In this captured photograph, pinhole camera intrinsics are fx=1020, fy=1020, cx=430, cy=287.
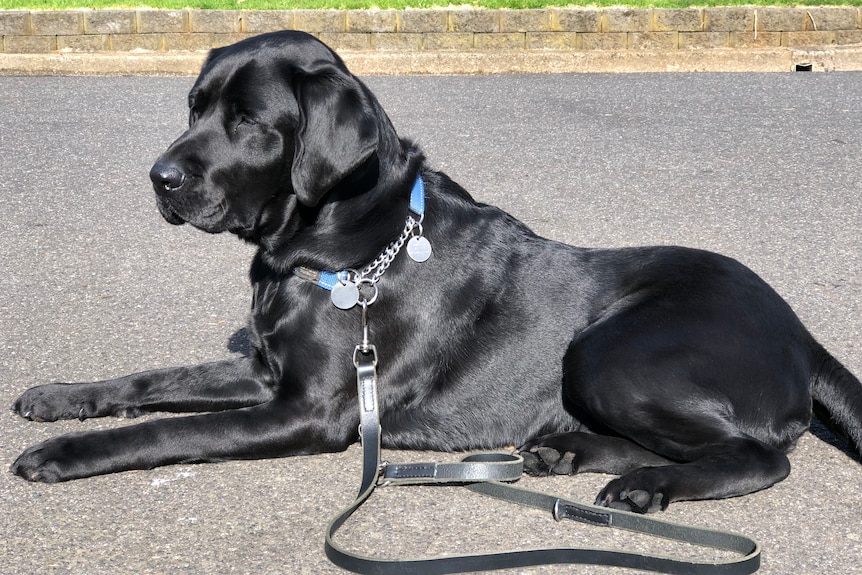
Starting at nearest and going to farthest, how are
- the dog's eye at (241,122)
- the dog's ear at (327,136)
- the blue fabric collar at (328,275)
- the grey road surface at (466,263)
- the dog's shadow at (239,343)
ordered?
the grey road surface at (466,263)
the dog's ear at (327,136)
the dog's eye at (241,122)
the blue fabric collar at (328,275)
the dog's shadow at (239,343)

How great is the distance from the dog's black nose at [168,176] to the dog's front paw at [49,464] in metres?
0.86

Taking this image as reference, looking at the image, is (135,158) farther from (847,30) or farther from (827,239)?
(847,30)

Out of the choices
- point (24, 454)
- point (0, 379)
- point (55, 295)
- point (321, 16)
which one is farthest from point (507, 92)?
point (24, 454)

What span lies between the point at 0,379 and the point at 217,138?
146 cm

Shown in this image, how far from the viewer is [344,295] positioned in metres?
3.32

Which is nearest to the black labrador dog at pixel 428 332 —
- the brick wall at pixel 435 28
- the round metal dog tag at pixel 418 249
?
the round metal dog tag at pixel 418 249

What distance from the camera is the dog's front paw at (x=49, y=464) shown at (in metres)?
3.15

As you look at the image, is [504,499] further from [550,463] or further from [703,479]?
[703,479]

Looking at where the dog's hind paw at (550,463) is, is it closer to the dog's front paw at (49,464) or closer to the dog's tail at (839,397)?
the dog's tail at (839,397)

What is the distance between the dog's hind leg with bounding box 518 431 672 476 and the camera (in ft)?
10.9

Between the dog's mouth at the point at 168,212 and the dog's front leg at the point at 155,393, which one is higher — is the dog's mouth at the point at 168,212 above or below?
above

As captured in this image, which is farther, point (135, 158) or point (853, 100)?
point (853, 100)

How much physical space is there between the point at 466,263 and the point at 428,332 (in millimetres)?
274

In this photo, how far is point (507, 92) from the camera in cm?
964
